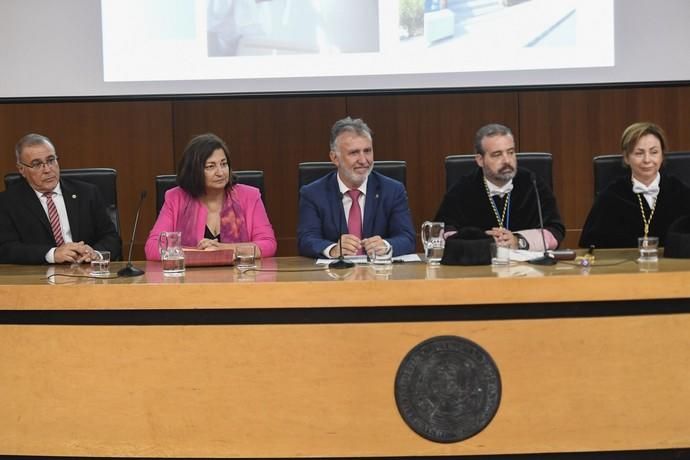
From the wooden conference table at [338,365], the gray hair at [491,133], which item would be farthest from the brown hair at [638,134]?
the wooden conference table at [338,365]

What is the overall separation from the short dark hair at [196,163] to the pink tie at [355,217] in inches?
21.1

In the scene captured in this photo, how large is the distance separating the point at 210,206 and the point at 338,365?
144 cm

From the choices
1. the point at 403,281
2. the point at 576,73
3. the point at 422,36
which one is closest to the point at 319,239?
the point at 403,281

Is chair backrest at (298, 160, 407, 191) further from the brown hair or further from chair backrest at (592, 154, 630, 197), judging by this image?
the brown hair

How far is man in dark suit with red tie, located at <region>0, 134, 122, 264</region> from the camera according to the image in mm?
3828

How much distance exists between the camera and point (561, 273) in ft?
8.48

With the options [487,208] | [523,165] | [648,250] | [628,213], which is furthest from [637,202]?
[648,250]

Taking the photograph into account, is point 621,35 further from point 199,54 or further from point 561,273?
point 561,273

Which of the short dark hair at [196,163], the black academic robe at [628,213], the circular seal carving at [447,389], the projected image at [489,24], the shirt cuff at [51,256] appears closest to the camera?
the circular seal carving at [447,389]

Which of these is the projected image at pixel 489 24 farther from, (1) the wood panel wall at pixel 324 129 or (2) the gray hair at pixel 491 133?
(2) the gray hair at pixel 491 133

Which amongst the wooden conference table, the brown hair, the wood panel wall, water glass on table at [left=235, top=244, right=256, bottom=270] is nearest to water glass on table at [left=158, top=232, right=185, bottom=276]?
water glass on table at [left=235, top=244, right=256, bottom=270]

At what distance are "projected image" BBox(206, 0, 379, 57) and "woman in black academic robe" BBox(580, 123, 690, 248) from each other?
6.15 ft

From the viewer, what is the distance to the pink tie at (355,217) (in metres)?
3.84

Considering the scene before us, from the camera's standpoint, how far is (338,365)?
8.13ft
